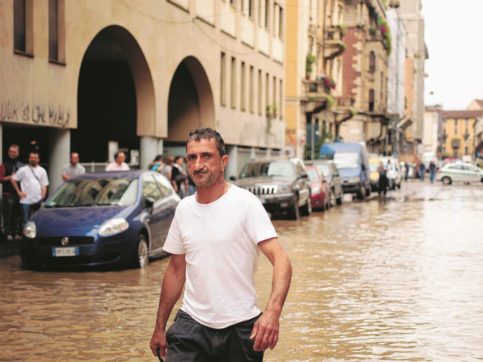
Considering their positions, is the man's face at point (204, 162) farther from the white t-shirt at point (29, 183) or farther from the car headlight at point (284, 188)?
the car headlight at point (284, 188)

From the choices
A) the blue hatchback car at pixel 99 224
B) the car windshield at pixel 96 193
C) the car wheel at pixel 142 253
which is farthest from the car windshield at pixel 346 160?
the car wheel at pixel 142 253

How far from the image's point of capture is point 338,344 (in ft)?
28.3

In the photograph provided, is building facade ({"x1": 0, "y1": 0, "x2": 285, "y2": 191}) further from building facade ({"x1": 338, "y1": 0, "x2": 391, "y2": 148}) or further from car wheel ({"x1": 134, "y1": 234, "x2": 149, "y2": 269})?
building facade ({"x1": 338, "y1": 0, "x2": 391, "y2": 148})

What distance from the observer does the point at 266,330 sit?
175 inches

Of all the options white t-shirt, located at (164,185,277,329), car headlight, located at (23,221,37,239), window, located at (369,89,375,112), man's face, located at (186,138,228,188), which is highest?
window, located at (369,89,375,112)

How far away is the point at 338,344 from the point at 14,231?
12.1 metres

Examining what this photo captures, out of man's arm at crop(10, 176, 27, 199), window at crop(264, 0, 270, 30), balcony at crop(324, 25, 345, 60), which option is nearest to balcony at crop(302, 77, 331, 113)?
balcony at crop(324, 25, 345, 60)

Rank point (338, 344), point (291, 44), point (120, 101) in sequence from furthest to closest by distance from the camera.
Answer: point (291, 44)
point (120, 101)
point (338, 344)

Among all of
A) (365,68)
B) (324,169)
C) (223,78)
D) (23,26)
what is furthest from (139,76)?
(365,68)

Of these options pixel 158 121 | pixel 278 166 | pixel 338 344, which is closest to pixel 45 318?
pixel 338 344

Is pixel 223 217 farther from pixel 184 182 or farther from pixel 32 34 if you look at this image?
pixel 184 182

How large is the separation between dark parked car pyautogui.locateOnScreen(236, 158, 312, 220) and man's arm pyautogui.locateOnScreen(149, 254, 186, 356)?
2117 centimetres

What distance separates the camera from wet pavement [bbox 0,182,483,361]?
8367mm

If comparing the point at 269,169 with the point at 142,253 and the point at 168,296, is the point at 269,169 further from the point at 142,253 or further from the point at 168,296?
the point at 168,296
